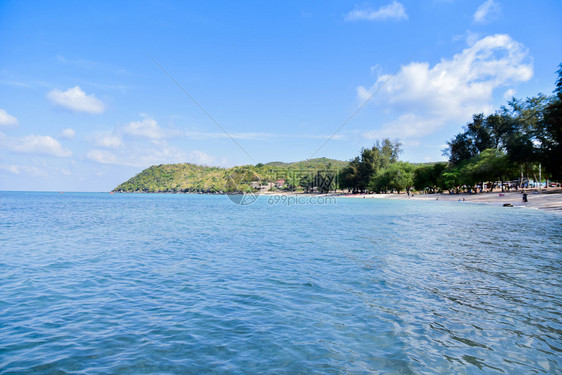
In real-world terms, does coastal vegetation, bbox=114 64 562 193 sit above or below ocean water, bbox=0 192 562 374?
above

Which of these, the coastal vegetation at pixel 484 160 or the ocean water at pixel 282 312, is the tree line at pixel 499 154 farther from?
the ocean water at pixel 282 312

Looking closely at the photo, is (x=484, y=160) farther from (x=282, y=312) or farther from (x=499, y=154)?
(x=282, y=312)

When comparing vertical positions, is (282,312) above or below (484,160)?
below

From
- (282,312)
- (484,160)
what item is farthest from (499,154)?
(282,312)

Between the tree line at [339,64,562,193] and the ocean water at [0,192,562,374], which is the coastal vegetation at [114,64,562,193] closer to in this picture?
the tree line at [339,64,562,193]

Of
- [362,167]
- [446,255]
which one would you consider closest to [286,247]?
[446,255]

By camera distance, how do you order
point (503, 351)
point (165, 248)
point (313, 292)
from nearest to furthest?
1. point (503, 351)
2. point (313, 292)
3. point (165, 248)

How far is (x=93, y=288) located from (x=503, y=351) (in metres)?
10.9

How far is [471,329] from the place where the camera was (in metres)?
7.07

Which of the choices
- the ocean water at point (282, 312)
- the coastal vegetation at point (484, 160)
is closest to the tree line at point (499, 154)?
the coastal vegetation at point (484, 160)

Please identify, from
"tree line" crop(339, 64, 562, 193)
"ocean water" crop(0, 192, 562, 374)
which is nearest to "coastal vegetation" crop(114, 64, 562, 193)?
"tree line" crop(339, 64, 562, 193)

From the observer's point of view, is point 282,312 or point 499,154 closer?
point 282,312

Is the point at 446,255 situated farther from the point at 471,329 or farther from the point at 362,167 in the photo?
the point at 362,167

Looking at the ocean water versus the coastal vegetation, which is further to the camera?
the coastal vegetation
